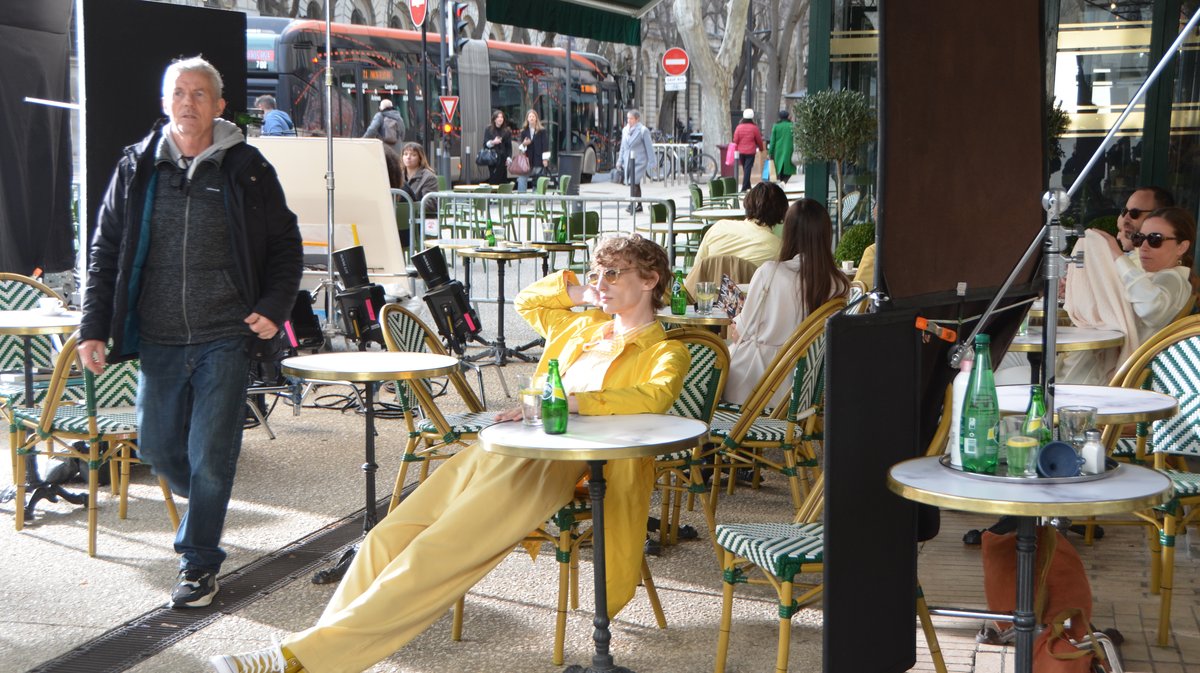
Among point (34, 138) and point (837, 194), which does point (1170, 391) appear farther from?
point (837, 194)

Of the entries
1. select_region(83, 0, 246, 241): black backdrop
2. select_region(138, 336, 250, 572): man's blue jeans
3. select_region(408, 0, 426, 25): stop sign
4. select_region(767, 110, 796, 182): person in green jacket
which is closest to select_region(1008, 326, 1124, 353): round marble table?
select_region(138, 336, 250, 572): man's blue jeans

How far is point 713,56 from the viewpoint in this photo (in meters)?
29.8

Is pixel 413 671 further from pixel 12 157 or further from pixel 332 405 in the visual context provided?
pixel 12 157

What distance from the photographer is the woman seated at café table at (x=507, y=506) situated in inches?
136

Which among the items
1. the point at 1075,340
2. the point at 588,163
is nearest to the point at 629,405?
the point at 1075,340

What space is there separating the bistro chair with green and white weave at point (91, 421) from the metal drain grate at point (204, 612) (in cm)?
63

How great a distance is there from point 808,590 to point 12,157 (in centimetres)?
599

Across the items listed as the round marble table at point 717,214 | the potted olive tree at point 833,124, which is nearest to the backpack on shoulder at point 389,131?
the round marble table at point 717,214

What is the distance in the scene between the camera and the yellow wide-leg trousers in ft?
11.3

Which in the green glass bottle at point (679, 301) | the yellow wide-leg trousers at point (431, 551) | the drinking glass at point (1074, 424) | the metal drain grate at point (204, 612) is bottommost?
the metal drain grate at point (204, 612)

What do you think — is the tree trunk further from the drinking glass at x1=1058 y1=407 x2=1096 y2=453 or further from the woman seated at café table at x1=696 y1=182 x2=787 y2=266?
the drinking glass at x1=1058 y1=407 x2=1096 y2=453

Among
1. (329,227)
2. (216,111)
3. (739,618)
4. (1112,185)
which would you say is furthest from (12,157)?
(1112,185)

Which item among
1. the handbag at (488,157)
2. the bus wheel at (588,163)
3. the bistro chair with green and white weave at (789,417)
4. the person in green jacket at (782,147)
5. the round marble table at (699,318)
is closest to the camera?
the bistro chair with green and white weave at (789,417)

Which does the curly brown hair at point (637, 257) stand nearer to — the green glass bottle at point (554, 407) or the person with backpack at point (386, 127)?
the green glass bottle at point (554, 407)
